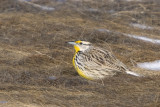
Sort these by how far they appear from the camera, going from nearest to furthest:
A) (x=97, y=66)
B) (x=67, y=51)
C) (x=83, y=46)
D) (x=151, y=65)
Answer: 1. (x=97, y=66)
2. (x=83, y=46)
3. (x=151, y=65)
4. (x=67, y=51)

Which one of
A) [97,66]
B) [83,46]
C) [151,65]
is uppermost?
[83,46]

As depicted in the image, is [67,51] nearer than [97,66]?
No

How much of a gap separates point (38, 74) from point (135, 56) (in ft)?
5.68

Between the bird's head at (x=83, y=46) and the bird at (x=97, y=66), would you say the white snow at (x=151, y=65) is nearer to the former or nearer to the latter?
the bird at (x=97, y=66)

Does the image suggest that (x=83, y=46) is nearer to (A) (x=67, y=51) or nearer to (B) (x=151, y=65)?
(A) (x=67, y=51)

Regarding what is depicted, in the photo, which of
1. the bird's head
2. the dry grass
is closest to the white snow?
the dry grass

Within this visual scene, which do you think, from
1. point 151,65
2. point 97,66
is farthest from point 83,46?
point 151,65

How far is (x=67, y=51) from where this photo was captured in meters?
6.18

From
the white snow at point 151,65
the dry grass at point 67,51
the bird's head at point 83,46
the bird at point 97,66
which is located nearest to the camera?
the dry grass at point 67,51

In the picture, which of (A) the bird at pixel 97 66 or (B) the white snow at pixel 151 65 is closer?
(A) the bird at pixel 97 66

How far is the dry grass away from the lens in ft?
13.9

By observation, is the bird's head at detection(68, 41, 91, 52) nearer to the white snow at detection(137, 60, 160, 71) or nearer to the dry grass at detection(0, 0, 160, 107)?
the dry grass at detection(0, 0, 160, 107)

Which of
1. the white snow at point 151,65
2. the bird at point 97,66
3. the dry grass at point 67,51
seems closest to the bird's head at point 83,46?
the bird at point 97,66

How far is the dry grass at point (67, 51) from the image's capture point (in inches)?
167
